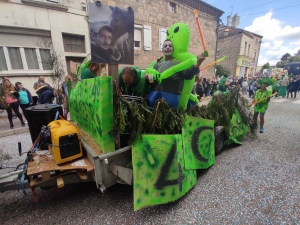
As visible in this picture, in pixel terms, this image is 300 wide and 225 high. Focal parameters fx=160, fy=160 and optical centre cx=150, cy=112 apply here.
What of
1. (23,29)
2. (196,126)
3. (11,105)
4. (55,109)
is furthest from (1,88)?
(196,126)

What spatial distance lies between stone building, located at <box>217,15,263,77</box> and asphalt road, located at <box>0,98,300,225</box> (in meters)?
25.3

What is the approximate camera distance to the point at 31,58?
912 centimetres

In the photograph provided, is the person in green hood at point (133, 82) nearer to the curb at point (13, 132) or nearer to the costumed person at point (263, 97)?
the costumed person at point (263, 97)

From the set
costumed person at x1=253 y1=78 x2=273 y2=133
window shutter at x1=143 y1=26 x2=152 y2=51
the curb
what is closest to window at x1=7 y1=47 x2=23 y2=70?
the curb

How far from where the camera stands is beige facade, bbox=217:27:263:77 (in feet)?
77.4

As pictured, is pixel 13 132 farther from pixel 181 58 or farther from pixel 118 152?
pixel 181 58

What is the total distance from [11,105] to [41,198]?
15.0 feet

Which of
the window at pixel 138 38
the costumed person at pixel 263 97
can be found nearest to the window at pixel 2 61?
the window at pixel 138 38

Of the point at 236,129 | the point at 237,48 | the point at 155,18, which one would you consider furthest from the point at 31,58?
the point at 237,48

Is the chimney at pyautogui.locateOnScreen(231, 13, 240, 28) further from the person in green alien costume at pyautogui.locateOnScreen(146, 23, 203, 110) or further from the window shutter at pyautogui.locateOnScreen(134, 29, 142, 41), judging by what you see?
the person in green alien costume at pyautogui.locateOnScreen(146, 23, 203, 110)

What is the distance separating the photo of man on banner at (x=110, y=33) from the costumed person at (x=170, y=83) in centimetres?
71

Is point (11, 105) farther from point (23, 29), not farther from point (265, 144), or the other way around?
point (265, 144)

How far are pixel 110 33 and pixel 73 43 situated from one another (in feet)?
33.2

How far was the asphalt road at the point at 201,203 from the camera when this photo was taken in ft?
5.99
